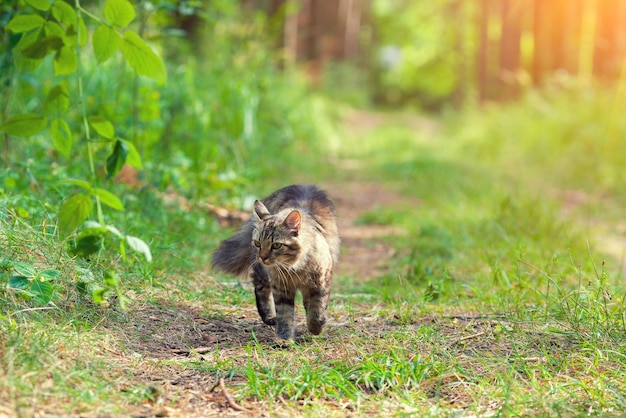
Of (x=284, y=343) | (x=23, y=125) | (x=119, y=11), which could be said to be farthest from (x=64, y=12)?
(x=284, y=343)

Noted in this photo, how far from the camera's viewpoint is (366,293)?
557 cm

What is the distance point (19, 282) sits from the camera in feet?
12.3

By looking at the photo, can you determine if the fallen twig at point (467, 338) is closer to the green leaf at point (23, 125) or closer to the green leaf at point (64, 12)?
the green leaf at point (23, 125)

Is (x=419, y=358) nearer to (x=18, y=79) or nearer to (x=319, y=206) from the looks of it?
(x=319, y=206)

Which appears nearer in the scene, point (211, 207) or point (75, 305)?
point (75, 305)

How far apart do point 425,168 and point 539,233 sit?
5.30m

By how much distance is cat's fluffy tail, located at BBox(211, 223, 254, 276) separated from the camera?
499cm

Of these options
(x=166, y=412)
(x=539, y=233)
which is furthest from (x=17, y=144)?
(x=539, y=233)

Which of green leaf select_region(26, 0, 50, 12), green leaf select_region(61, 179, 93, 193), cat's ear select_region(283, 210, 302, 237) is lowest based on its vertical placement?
cat's ear select_region(283, 210, 302, 237)

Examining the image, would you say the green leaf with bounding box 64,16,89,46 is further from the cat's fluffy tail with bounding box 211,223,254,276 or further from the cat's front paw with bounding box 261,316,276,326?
the cat's front paw with bounding box 261,316,276,326

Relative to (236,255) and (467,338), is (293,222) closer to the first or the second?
(236,255)

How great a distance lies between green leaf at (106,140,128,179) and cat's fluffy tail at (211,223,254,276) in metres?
1.25

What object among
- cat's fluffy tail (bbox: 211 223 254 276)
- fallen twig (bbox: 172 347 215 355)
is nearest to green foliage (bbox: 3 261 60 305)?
fallen twig (bbox: 172 347 215 355)

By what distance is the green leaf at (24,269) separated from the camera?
12.5 ft
